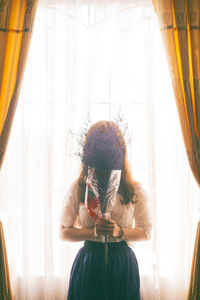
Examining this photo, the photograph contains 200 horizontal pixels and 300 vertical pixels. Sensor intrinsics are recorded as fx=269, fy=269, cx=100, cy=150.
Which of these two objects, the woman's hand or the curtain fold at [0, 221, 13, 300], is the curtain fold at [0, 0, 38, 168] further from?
the woman's hand

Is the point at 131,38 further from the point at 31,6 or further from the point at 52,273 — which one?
the point at 52,273

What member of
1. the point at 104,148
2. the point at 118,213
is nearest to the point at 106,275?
the point at 118,213

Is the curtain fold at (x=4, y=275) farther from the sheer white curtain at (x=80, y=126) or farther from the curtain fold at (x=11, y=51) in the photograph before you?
the curtain fold at (x=11, y=51)

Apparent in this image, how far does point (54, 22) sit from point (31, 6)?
0.61 ft

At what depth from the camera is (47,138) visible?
2.01 meters

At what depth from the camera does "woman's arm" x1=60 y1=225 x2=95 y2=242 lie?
1.61 meters

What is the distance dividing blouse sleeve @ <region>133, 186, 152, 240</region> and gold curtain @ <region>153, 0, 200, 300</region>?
0.47m

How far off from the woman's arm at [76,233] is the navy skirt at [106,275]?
0.09 metres

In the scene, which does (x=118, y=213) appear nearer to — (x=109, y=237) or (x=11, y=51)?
(x=109, y=237)

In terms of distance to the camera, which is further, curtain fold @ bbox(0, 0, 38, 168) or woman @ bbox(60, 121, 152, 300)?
curtain fold @ bbox(0, 0, 38, 168)

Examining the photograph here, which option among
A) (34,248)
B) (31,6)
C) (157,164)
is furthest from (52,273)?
(31,6)

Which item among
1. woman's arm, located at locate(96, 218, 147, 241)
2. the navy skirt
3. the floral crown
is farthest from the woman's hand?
the floral crown

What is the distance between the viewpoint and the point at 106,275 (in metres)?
1.60

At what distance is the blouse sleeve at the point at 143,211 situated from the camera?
1630mm
